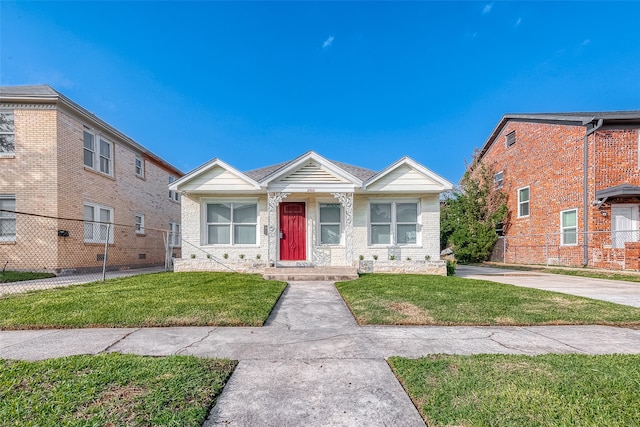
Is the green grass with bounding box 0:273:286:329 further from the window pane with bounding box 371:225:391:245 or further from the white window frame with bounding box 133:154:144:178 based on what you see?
the white window frame with bounding box 133:154:144:178

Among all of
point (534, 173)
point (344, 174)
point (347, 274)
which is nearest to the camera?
point (347, 274)

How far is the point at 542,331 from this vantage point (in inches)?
158

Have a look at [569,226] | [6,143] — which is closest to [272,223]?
[6,143]

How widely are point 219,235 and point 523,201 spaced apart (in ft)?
50.8

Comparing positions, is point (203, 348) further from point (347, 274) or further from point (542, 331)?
point (347, 274)

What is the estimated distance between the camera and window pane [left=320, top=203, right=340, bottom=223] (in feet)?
35.7

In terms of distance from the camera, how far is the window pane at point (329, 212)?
10891 millimetres

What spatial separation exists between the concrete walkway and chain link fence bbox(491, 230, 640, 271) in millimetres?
9711

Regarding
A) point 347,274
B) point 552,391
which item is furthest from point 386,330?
point 347,274

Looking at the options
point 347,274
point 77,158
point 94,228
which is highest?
point 77,158

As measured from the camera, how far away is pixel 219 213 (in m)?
10.9

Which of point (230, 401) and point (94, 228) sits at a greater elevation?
point (94, 228)

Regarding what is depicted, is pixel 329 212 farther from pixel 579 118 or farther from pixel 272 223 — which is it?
pixel 579 118

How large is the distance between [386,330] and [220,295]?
356 centimetres
